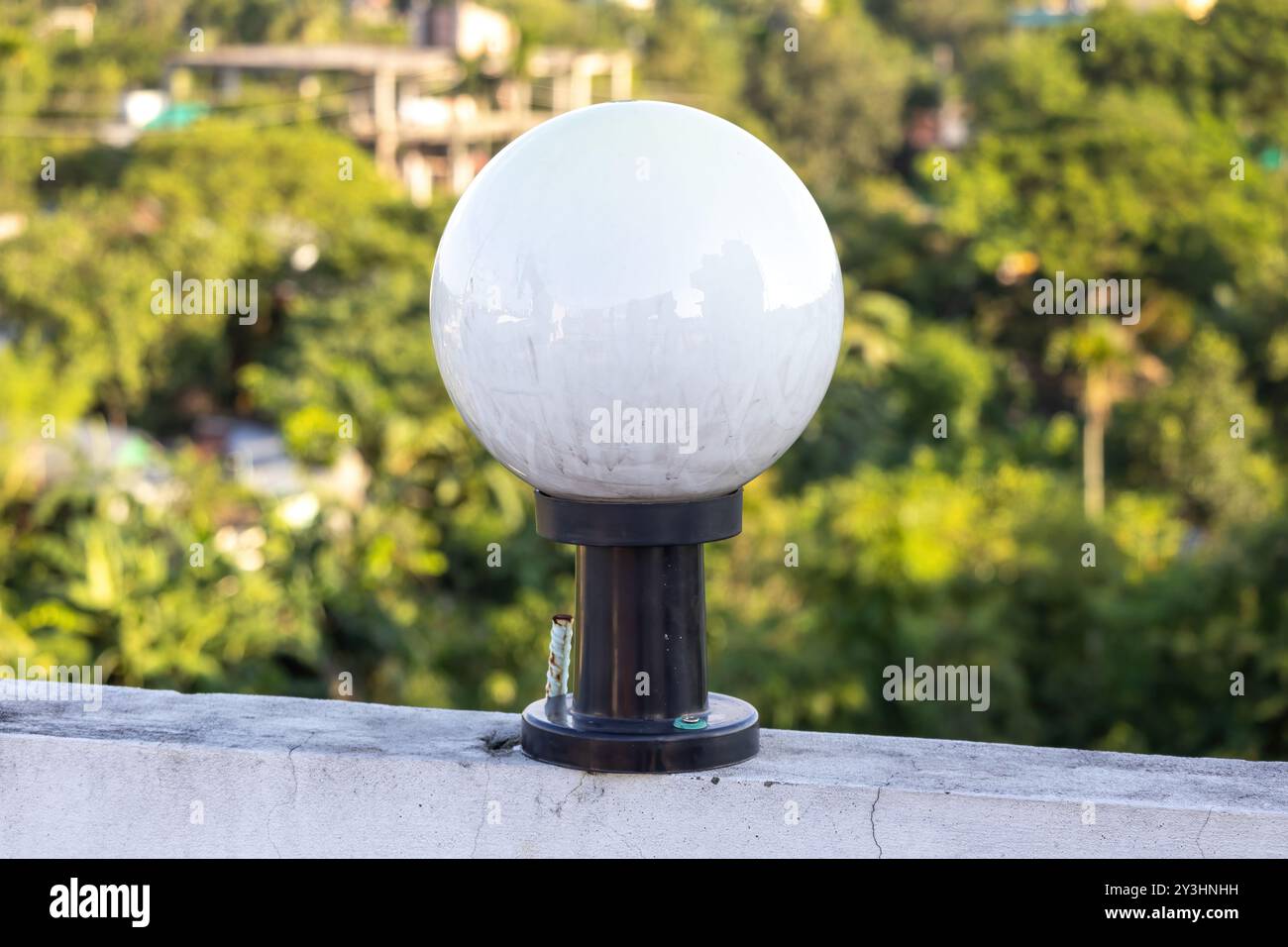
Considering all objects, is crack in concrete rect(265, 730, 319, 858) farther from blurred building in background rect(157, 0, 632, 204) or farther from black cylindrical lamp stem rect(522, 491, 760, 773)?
blurred building in background rect(157, 0, 632, 204)

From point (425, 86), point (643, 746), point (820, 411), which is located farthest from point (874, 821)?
point (425, 86)

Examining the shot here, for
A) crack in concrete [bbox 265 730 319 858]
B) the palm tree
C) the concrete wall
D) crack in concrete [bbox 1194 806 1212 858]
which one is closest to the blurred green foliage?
the palm tree

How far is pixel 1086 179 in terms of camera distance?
27.2m

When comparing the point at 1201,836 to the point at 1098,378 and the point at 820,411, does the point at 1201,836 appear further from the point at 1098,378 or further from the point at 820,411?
the point at 1098,378

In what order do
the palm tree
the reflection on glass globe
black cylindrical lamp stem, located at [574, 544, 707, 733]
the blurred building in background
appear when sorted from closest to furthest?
the reflection on glass globe → black cylindrical lamp stem, located at [574, 544, 707, 733] → the palm tree → the blurred building in background

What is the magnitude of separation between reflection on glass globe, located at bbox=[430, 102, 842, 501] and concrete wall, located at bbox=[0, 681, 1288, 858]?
347 mm

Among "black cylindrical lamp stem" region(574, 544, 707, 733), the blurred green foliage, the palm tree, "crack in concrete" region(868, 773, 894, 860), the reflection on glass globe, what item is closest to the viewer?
the reflection on glass globe

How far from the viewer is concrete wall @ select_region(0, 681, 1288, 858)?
5.31 ft

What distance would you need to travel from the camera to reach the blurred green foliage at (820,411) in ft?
31.3

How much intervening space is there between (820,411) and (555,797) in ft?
62.2

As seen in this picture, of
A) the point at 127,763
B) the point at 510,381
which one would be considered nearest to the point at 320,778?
the point at 127,763

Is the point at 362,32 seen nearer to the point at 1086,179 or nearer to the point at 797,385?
the point at 1086,179

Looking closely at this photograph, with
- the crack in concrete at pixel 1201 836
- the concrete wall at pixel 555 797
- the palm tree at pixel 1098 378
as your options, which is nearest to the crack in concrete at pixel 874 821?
the concrete wall at pixel 555 797

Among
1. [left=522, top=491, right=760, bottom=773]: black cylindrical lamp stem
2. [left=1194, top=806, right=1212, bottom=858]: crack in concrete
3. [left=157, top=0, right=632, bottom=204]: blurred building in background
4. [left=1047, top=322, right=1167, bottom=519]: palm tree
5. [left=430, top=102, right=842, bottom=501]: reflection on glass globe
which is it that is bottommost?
[left=1194, top=806, right=1212, bottom=858]: crack in concrete
